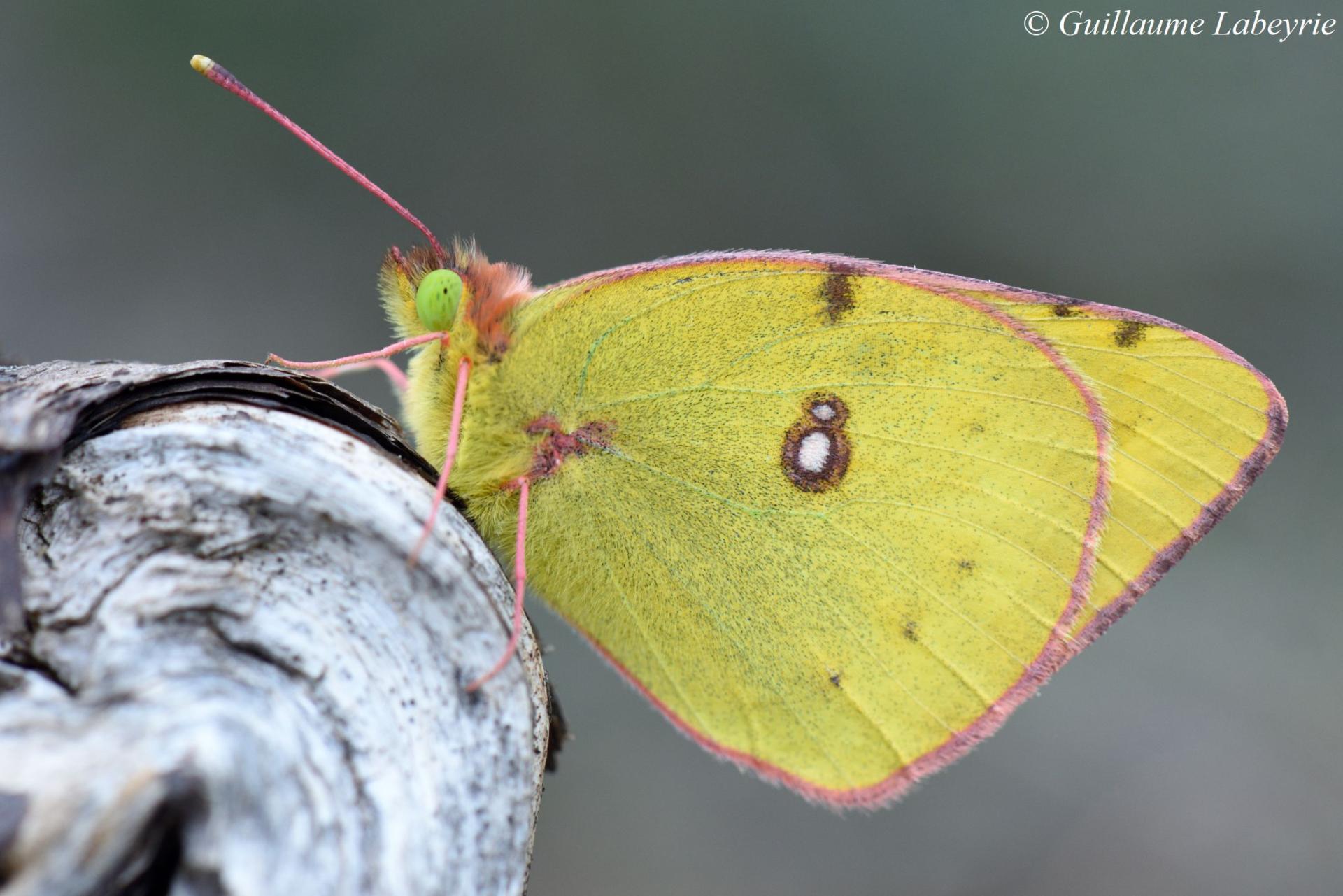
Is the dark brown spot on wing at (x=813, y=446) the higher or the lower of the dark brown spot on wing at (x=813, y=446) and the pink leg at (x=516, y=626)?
the higher

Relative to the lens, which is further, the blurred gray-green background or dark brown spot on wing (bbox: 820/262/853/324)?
the blurred gray-green background

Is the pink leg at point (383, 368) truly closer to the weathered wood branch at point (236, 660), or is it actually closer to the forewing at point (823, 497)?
the forewing at point (823, 497)

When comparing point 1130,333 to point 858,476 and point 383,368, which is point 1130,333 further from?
point 383,368

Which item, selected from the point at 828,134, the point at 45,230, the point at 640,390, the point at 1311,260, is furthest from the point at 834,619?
the point at 45,230

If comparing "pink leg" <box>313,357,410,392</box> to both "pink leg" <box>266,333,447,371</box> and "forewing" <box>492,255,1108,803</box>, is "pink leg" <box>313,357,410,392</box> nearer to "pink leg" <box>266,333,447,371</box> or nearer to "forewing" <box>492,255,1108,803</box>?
"pink leg" <box>266,333,447,371</box>

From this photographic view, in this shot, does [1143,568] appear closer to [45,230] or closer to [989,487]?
[989,487]

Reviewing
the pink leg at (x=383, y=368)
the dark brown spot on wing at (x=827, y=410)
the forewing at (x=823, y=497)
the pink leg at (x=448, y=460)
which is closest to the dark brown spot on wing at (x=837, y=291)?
the forewing at (x=823, y=497)

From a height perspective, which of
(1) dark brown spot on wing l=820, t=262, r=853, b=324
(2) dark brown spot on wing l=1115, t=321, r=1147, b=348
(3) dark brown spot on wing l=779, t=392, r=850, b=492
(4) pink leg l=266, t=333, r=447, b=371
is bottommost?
(3) dark brown spot on wing l=779, t=392, r=850, b=492

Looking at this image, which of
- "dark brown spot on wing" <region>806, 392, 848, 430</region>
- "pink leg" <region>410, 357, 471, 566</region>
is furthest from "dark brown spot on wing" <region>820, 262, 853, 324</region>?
"pink leg" <region>410, 357, 471, 566</region>
